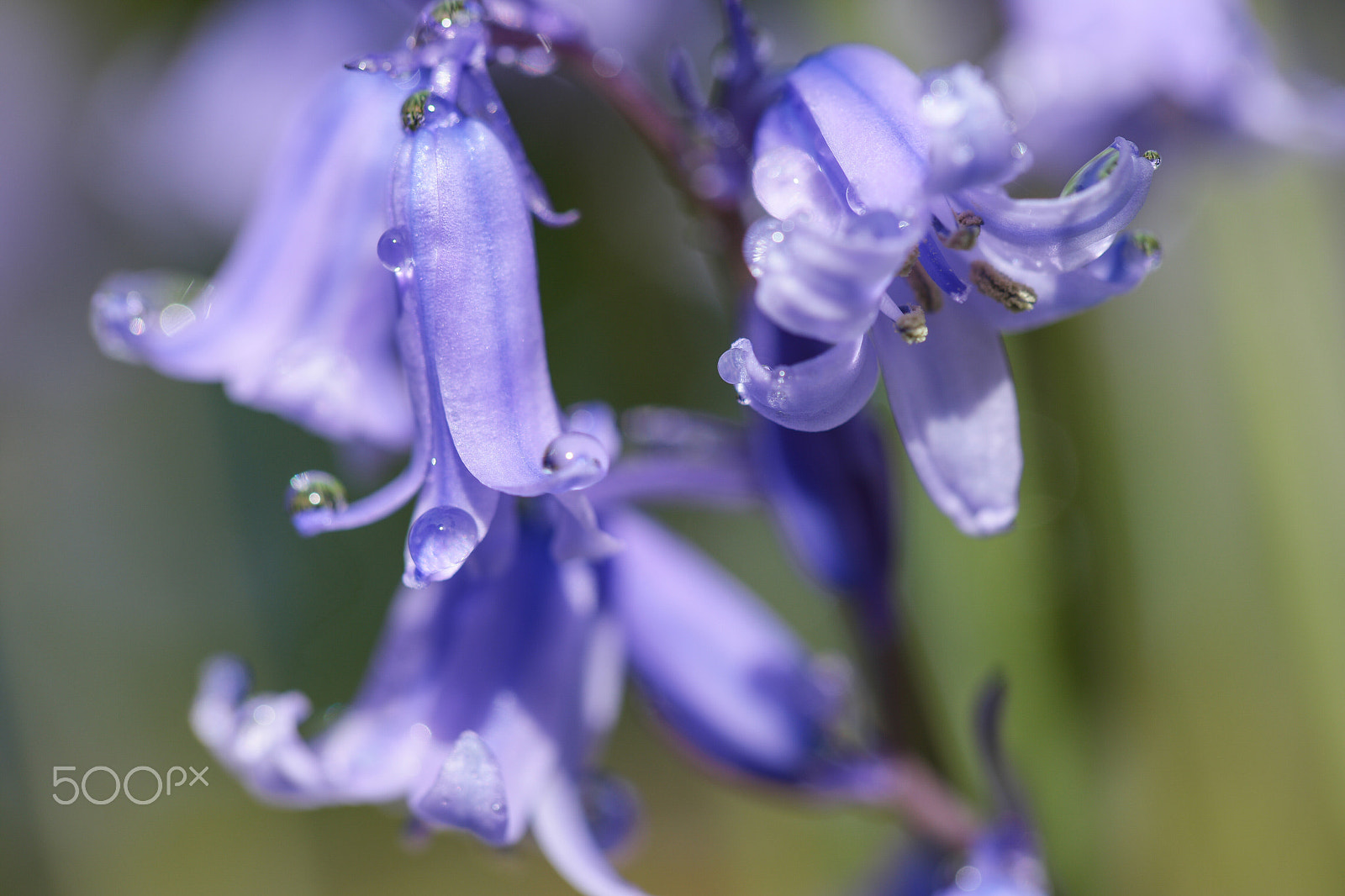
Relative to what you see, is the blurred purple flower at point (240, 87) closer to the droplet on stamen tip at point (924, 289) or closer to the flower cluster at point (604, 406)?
the flower cluster at point (604, 406)

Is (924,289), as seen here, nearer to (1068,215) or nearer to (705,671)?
(1068,215)

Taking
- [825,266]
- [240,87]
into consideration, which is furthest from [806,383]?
[240,87]

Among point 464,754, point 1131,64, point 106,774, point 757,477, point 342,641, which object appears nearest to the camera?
point 464,754

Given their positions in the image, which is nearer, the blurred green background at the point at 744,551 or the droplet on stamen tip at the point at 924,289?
the droplet on stamen tip at the point at 924,289

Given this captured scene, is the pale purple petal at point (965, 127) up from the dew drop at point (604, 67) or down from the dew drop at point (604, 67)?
down

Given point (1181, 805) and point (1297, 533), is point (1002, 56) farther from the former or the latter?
point (1181, 805)

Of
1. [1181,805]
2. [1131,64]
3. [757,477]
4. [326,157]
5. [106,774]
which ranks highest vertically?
[1131,64]

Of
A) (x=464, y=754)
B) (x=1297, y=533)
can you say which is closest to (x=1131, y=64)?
(x=1297, y=533)

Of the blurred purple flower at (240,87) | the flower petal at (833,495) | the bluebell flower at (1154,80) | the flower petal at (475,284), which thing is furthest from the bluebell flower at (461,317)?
the blurred purple flower at (240,87)
